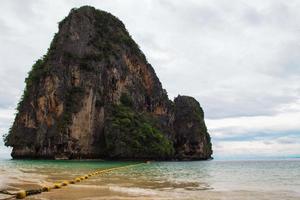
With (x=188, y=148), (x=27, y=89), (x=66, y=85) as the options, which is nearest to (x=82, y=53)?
(x=66, y=85)

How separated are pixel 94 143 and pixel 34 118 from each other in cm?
1014

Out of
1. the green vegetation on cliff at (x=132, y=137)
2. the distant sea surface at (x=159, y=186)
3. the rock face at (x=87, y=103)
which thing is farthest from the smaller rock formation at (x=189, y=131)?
the distant sea surface at (x=159, y=186)

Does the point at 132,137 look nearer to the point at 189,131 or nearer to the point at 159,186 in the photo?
the point at 189,131

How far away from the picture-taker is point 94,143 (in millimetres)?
57938

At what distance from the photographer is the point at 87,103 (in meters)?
58.7

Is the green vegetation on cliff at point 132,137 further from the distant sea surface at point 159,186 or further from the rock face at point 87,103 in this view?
the distant sea surface at point 159,186

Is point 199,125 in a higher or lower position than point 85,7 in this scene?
lower

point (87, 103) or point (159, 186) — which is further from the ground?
point (87, 103)

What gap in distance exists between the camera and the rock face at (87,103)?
56.6m

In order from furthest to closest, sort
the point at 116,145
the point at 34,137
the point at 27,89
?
the point at 27,89 → the point at 34,137 → the point at 116,145

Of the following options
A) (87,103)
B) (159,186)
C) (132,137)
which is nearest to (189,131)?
(132,137)

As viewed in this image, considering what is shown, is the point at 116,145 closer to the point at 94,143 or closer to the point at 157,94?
the point at 94,143

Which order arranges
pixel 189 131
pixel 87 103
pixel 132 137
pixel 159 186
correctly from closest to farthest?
pixel 159 186, pixel 132 137, pixel 87 103, pixel 189 131

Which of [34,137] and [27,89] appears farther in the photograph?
[27,89]
